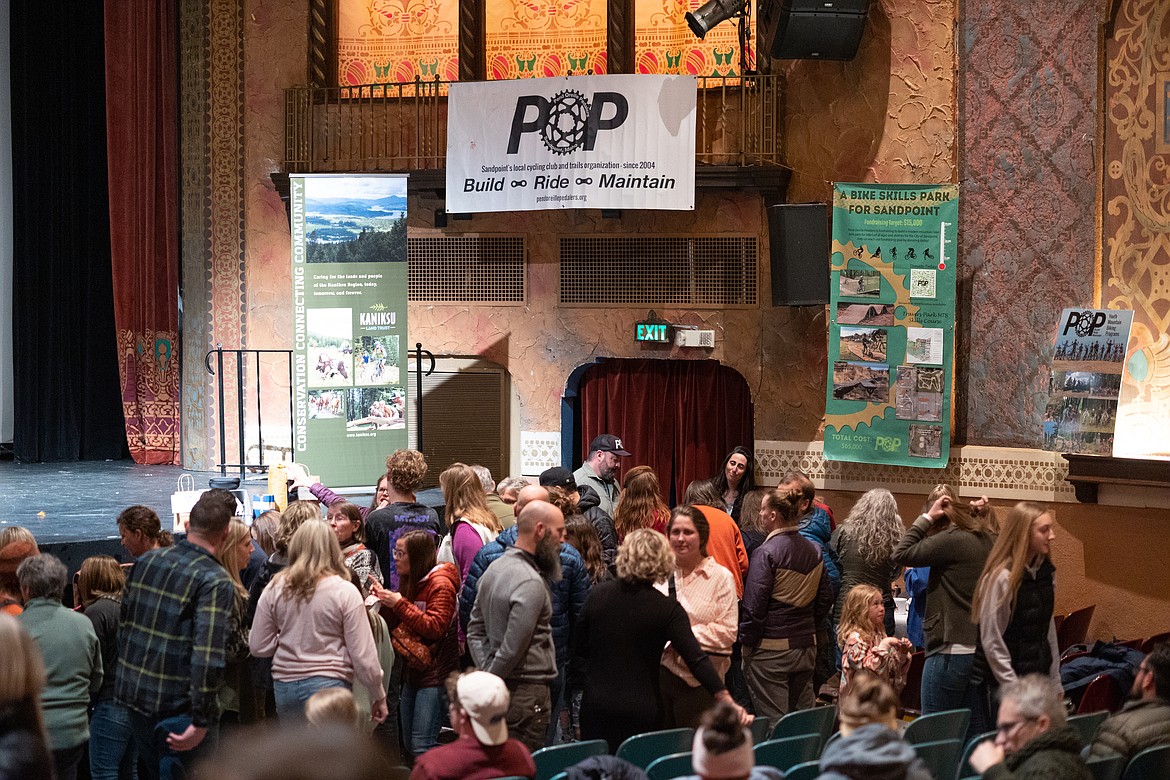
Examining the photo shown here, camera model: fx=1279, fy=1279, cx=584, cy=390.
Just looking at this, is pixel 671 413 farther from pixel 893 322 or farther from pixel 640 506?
pixel 640 506

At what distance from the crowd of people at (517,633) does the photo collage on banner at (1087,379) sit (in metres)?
3.01

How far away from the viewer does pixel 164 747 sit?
14.6ft

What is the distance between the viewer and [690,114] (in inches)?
377

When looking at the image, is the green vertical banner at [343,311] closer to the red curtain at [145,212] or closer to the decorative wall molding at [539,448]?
the decorative wall molding at [539,448]

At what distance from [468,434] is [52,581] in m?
6.39

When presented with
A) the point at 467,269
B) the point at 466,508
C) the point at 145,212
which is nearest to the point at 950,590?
the point at 466,508

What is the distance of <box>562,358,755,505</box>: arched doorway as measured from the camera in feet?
34.7

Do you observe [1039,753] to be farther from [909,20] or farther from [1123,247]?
[909,20]

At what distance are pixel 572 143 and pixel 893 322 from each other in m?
2.77

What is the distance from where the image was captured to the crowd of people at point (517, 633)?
4.09m

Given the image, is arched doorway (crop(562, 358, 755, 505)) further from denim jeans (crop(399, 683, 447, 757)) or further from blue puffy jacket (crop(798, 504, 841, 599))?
denim jeans (crop(399, 683, 447, 757))

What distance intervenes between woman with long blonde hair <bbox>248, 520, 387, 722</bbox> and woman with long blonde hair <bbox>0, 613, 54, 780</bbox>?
5.23 feet

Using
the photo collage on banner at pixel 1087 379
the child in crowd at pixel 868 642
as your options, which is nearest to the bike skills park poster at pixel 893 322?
the photo collage on banner at pixel 1087 379

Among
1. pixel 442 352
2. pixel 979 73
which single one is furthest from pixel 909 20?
pixel 442 352
